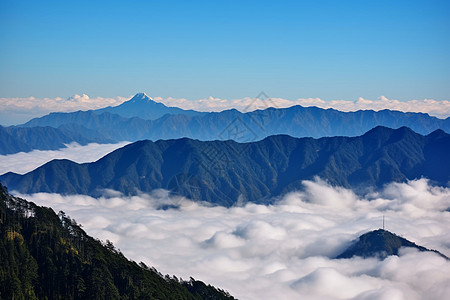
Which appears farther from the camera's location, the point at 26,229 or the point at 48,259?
the point at 26,229

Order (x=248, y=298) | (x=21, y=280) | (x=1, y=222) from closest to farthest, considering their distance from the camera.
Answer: (x=21, y=280) < (x=1, y=222) < (x=248, y=298)

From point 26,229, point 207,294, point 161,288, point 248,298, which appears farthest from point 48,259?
point 248,298

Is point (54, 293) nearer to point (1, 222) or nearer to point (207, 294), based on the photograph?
point (1, 222)

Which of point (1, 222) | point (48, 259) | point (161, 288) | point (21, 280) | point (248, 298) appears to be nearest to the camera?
point (21, 280)

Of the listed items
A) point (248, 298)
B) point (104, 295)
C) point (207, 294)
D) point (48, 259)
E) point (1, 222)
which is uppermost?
point (1, 222)

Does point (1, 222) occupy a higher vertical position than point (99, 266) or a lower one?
higher

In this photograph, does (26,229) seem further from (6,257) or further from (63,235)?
(6,257)
